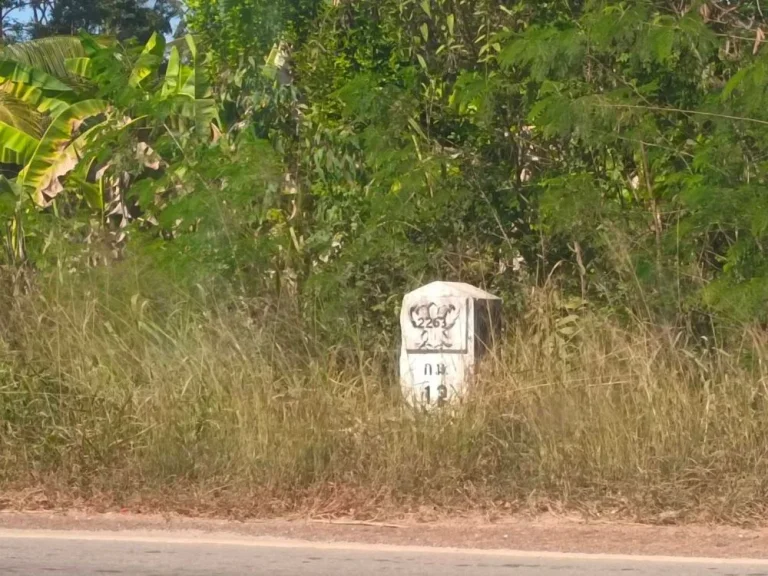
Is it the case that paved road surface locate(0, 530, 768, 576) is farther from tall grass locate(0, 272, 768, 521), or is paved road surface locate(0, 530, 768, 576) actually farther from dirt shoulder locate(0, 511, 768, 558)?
tall grass locate(0, 272, 768, 521)


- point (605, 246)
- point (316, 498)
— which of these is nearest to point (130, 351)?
point (316, 498)

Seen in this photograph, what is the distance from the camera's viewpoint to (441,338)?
26.9 feet

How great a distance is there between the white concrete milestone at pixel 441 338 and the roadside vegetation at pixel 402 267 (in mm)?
161

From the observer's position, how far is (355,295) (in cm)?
934

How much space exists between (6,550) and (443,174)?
4532 mm

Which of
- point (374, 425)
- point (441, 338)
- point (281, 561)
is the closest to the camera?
point (281, 561)

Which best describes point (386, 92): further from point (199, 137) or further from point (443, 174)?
point (199, 137)

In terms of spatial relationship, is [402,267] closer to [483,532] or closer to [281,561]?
[483,532]

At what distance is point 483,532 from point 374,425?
1197 millimetres

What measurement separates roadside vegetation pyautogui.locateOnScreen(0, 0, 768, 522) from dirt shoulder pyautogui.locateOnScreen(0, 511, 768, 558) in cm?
16

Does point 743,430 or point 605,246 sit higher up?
point 605,246

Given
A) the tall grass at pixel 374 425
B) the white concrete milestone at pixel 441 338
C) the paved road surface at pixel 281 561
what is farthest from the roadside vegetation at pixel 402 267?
the paved road surface at pixel 281 561

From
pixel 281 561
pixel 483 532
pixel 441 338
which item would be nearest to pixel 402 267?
pixel 441 338

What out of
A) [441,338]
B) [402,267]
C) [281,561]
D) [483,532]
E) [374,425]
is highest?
[402,267]
